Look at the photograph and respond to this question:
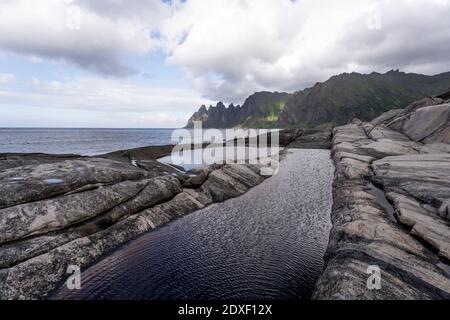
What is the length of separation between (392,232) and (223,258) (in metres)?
13.2

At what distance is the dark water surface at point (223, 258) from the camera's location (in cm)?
1612

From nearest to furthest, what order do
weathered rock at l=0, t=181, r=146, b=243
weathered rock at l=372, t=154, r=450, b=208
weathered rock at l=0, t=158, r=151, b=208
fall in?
Result: weathered rock at l=0, t=181, r=146, b=243 → weathered rock at l=0, t=158, r=151, b=208 → weathered rock at l=372, t=154, r=450, b=208

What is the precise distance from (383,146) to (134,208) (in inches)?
2020

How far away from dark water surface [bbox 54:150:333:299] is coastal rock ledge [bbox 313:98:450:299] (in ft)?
7.41

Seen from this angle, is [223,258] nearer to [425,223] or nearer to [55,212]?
[55,212]

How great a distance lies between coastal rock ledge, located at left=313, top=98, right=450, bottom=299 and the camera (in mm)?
13273

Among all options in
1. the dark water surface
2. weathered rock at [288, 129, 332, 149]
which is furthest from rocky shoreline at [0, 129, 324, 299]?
weathered rock at [288, 129, 332, 149]

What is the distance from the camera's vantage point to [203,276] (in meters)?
17.6

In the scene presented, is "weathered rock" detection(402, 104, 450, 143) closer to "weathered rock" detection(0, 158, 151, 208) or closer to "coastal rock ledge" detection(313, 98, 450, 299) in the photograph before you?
"coastal rock ledge" detection(313, 98, 450, 299)
